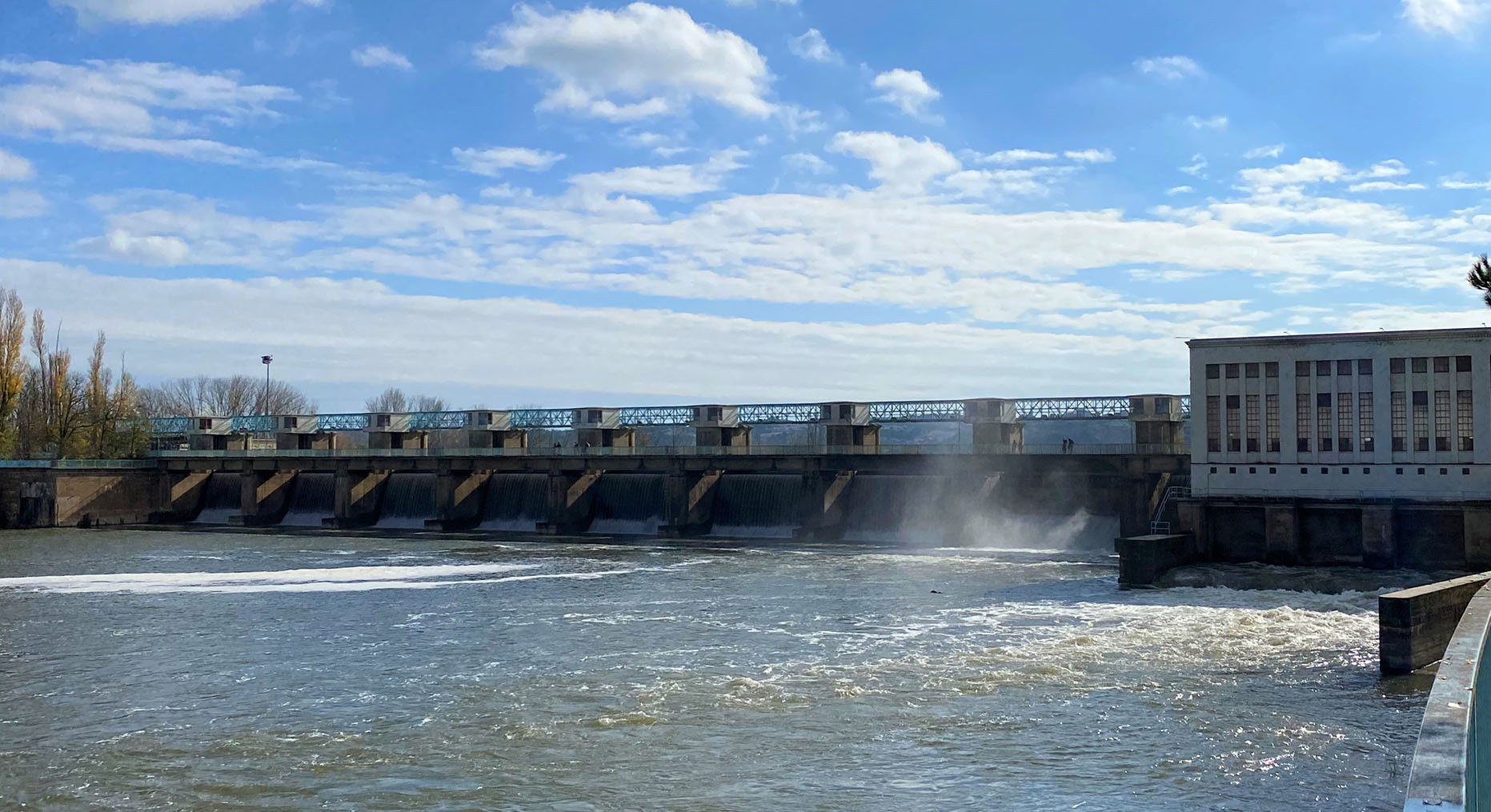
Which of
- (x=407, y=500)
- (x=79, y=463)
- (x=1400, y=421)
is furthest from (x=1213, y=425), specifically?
(x=79, y=463)

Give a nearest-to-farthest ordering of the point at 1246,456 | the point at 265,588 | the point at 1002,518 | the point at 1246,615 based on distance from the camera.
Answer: the point at 1246,615
the point at 265,588
the point at 1246,456
the point at 1002,518

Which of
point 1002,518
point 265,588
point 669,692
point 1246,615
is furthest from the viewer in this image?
point 1002,518

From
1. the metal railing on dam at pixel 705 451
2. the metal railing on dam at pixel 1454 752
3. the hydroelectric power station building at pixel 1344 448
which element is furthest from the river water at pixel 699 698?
the metal railing on dam at pixel 705 451

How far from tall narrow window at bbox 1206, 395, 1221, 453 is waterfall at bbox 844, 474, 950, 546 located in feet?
45.5

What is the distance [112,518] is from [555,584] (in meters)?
41.2

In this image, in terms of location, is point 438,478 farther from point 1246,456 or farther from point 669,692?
point 669,692

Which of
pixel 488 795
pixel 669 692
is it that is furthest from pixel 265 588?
pixel 488 795

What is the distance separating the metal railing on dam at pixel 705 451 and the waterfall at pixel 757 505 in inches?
68.4

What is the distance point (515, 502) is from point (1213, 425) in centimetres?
3599

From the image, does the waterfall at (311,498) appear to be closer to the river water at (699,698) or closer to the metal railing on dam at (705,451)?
the metal railing on dam at (705,451)

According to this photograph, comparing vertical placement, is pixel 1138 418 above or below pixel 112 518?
above

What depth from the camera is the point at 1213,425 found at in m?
38.7

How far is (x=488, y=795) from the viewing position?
1403cm

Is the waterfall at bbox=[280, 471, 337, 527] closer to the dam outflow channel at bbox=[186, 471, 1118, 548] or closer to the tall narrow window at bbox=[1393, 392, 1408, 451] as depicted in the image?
the dam outflow channel at bbox=[186, 471, 1118, 548]
